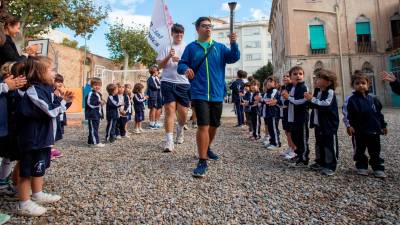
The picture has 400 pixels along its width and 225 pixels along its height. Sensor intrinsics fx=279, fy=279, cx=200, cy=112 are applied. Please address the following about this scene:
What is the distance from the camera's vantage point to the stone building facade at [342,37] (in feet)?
77.4

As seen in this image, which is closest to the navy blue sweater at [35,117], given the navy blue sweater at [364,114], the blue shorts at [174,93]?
the blue shorts at [174,93]

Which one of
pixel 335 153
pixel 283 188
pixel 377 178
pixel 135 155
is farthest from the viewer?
pixel 135 155

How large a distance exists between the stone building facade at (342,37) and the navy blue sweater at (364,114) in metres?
21.5

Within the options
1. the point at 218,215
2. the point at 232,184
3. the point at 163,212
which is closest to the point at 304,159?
the point at 232,184

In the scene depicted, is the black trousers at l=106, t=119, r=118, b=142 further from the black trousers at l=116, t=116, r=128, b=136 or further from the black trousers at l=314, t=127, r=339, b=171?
the black trousers at l=314, t=127, r=339, b=171

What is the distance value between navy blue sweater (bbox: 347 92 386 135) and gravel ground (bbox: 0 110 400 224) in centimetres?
57

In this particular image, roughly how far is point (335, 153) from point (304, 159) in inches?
19.4

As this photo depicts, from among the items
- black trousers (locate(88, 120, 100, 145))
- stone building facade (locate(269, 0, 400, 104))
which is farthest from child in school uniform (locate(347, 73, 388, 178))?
stone building facade (locate(269, 0, 400, 104))

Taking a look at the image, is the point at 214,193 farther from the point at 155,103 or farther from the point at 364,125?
the point at 155,103

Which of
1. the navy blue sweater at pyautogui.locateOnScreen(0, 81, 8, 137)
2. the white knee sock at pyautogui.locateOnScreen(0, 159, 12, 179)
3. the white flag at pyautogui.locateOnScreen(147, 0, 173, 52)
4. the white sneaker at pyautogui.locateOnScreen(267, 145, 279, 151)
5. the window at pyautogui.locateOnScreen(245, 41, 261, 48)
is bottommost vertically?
the white sneaker at pyautogui.locateOnScreen(267, 145, 279, 151)

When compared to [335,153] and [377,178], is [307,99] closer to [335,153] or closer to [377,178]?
[335,153]

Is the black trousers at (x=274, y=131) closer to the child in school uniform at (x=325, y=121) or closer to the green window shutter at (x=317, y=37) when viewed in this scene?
the child in school uniform at (x=325, y=121)

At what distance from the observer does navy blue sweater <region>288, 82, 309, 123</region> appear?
4.02 meters

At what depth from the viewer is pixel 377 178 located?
129 inches
